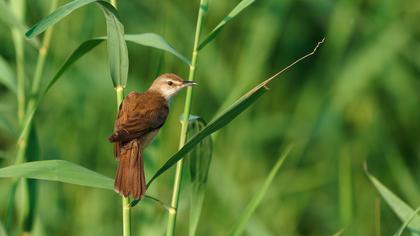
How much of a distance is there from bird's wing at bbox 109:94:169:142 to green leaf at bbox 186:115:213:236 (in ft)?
0.39

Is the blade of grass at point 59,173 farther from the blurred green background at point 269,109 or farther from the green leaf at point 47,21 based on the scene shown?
the blurred green background at point 269,109

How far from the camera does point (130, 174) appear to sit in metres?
2.54

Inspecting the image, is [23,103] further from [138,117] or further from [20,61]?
[138,117]

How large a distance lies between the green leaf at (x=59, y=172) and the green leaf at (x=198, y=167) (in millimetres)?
438

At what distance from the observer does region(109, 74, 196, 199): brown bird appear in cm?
252

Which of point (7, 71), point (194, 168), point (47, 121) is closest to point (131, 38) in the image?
point (194, 168)

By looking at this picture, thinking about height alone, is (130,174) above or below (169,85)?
below

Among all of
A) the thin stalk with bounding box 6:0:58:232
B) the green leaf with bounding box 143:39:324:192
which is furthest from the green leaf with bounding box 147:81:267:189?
the thin stalk with bounding box 6:0:58:232

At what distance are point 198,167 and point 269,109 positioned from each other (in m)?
3.22

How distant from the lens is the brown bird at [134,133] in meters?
2.52

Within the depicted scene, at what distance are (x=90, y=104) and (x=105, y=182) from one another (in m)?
2.89

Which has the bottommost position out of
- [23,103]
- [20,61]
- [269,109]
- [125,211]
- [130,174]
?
[125,211]

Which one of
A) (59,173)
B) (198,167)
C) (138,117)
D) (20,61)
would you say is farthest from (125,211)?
(20,61)

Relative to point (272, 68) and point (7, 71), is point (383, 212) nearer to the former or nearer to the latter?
point (272, 68)
